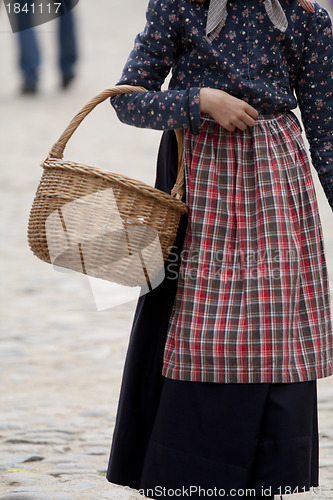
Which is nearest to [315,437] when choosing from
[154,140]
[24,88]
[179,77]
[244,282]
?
[244,282]

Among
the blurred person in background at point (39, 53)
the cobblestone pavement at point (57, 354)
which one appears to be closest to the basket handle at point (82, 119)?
the cobblestone pavement at point (57, 354)

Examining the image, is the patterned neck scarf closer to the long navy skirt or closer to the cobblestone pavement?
the long navy skirt

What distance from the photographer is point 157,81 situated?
2242 mm

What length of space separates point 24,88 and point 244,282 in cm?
900

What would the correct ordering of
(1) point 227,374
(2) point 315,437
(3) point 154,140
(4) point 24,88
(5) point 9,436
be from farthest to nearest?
(4) point 24,88 < (3) point 154,140 < (5) point 9,436 < (2) point 315,437 < (1) point 227,374

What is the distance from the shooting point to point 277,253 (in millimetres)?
2166

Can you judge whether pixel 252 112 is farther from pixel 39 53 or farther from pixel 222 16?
pixel 39 53

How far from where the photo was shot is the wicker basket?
2.08 meters

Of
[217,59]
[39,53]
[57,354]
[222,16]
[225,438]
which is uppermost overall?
[222,16]

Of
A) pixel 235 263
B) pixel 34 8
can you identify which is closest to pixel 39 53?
pixel 34 8

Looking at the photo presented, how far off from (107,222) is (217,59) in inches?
19.5

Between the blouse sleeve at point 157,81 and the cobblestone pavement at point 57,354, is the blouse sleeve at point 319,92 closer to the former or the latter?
the blouse sleeve at point 157,81

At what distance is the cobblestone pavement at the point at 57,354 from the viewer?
9.68ft

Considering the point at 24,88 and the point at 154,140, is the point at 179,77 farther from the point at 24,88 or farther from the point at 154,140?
the point at 24,88
